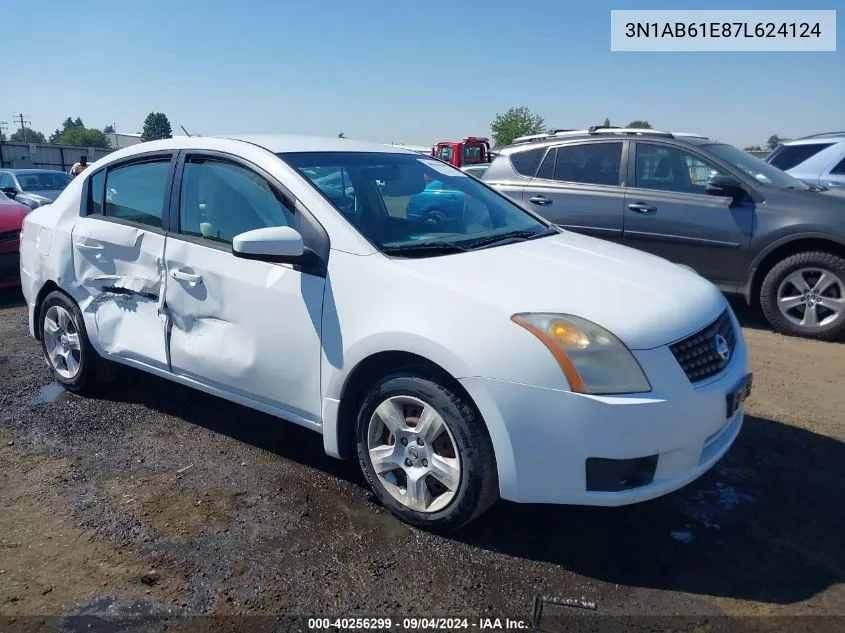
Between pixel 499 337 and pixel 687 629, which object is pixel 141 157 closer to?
pixel 499 337

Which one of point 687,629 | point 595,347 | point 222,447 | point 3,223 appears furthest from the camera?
point 3,223

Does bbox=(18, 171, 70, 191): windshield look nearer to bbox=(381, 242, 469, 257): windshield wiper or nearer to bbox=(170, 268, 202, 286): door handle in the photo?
bbox=(170, 268, 202, 286): door handle

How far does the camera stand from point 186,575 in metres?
2.80

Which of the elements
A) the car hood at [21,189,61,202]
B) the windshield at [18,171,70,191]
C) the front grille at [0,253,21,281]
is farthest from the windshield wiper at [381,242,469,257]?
the windshield at [18,171,70,191]

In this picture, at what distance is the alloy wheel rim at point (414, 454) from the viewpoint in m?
2.93

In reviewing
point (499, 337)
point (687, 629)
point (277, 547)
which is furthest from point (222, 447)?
point (687, 629)

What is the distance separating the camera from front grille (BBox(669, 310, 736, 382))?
2816mm

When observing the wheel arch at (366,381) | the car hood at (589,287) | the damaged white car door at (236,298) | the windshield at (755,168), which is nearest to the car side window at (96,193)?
the damaged white car door at (236,298)

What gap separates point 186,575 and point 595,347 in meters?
1.85

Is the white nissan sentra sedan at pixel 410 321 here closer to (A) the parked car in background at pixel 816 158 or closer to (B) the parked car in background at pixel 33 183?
(A) the parked car in background at pixel 816 158

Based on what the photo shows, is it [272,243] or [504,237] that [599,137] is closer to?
[504,237]

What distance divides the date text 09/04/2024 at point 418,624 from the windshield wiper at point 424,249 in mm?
1535

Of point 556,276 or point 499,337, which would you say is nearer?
point 499,337

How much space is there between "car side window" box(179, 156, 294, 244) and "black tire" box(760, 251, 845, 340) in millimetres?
4661
